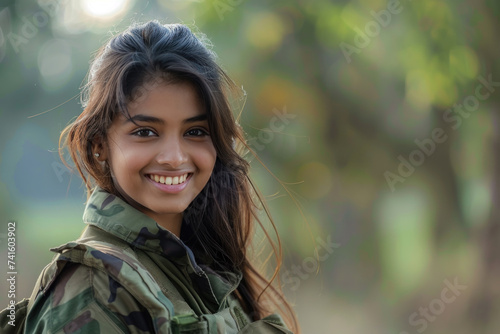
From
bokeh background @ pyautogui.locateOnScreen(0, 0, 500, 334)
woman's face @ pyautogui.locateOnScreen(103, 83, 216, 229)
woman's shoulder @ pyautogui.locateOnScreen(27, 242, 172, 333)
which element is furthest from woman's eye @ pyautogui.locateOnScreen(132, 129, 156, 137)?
bokeh background @ pyautogui.locateOnScreen(0, 0, 500, 334)

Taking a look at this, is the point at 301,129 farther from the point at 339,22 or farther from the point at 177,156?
the point at 177,156

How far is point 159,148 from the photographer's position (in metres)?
1.42

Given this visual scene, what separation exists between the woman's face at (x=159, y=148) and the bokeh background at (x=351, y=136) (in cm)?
247

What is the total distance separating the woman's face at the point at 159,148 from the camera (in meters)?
1.41

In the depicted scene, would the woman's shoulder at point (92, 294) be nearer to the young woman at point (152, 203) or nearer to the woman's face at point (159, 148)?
the young woman at point (152, 203)

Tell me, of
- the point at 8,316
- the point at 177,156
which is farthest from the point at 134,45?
the point at 8,316

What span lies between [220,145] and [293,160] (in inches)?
139

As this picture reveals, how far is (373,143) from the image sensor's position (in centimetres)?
482

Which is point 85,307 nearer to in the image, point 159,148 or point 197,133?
point 159,148

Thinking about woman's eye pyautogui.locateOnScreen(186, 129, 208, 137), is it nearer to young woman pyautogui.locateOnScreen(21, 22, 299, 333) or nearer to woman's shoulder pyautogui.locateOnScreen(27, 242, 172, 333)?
young woman pyautogui.locateOnScreen(21, 22, 299, 333)

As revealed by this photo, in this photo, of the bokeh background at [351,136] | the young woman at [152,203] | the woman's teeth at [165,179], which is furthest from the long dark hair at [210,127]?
the bokeh background at [351,136]

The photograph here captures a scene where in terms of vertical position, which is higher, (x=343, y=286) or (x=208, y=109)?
(x=208, y=109)

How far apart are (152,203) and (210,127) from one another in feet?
0.76

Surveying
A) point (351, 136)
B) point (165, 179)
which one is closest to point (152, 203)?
point (165, 179)
